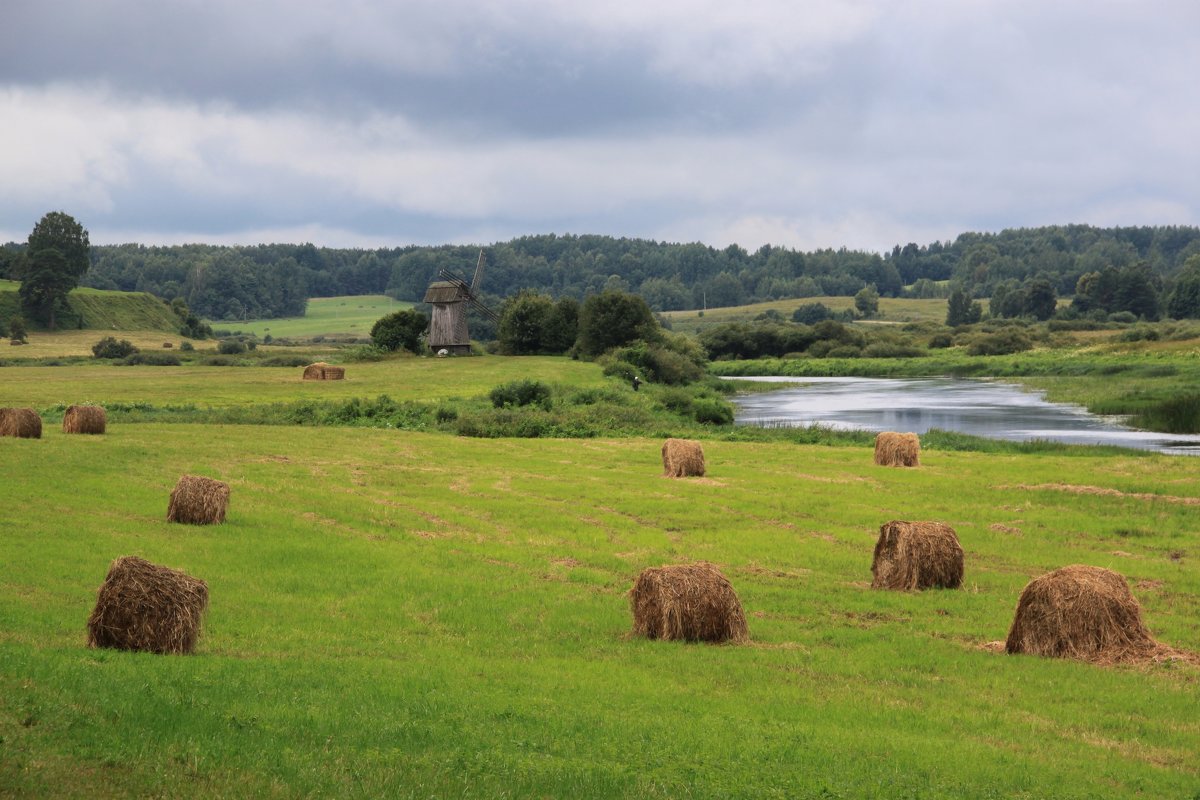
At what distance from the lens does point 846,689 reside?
57.1 feet

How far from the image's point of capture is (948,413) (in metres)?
86.9

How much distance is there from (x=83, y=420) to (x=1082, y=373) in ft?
348

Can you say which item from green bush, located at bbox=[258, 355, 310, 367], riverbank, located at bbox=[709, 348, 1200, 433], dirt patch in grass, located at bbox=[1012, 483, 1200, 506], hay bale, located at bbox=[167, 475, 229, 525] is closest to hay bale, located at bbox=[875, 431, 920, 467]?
dirt patch in grass, located at bbox=[1012, 483, 1200, 506]

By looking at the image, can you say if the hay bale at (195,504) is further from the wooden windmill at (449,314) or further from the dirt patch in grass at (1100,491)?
the wooden windmill at (449,314)

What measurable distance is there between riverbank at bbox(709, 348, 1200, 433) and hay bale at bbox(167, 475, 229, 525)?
5886 centimetres

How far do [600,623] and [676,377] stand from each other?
3852 inches

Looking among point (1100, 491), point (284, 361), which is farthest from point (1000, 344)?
point (1100, 491)

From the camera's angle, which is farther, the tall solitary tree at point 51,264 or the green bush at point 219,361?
the tall solitary tree at point 51,264

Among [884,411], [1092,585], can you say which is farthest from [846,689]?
[884,411]

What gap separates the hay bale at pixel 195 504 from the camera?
29969 mm

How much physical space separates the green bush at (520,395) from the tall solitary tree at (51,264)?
9878 centimetres

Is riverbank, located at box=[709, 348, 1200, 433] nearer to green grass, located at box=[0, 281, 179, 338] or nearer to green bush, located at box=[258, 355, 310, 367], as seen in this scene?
green bush, located at box=[258, 355, 310, 367]

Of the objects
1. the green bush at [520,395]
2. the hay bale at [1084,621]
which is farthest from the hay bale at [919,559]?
the green bush at [520,395]

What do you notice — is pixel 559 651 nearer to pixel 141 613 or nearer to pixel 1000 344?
pixel 141 613
